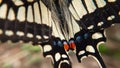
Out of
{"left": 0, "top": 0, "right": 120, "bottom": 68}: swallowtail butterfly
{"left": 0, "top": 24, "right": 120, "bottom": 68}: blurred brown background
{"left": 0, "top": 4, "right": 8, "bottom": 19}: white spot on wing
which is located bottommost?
{"left": 0, "top": 24, "right": 120, "bottom": 68}: blurred brown background

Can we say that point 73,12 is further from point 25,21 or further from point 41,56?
point 41,56

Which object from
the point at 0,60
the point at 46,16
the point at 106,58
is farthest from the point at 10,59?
the point at 46,16

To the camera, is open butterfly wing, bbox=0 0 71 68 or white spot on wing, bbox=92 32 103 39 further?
white spot on wing, bbox=92 32 103 39

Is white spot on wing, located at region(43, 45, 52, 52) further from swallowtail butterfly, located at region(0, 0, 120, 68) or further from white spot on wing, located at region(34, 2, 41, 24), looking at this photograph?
white spot on wing, located at region(34, 2, 41, 24)

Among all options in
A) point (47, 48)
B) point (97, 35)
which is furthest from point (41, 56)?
point (97, 35)

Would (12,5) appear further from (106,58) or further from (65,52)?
(106,58)

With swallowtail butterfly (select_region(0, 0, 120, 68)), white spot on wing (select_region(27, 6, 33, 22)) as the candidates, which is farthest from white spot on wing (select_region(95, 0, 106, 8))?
white spot on wing (select_region(27, 6, 33, 22))
